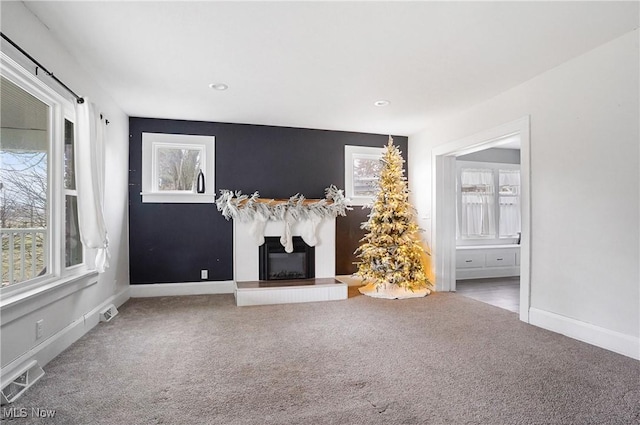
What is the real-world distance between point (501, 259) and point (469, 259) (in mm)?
699

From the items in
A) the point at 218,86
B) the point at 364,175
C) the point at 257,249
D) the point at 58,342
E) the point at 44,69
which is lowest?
the point at 58,342

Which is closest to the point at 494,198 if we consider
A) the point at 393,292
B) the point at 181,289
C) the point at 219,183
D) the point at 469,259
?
the point at 469,259

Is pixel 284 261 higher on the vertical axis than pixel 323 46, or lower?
Result: lower

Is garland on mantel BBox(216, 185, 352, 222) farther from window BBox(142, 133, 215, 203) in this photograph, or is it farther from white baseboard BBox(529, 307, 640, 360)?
white baseboard BBox(529, 307, 640, 360)

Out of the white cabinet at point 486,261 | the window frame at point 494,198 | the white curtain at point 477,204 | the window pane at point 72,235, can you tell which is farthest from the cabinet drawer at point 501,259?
the window pane at point 72,235

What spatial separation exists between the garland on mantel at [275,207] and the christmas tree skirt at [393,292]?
1257mm

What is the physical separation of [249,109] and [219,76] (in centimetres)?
110

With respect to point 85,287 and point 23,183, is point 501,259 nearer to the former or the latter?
point 85,287

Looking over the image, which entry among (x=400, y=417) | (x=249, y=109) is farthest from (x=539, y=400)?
(x=249, y=109)

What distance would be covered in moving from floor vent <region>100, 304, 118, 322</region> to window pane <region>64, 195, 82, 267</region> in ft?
2.25

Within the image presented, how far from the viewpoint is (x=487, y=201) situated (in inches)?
279

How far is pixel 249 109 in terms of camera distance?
475 centimetres

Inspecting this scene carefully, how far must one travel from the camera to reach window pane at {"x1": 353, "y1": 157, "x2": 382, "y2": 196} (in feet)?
19.7

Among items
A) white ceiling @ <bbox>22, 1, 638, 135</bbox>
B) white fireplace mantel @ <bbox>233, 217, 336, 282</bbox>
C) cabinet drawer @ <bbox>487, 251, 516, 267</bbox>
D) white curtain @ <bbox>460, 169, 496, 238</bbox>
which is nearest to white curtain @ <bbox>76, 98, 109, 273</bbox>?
white ceiling @ <bbox>22, 1, 638, 135</bbox>
